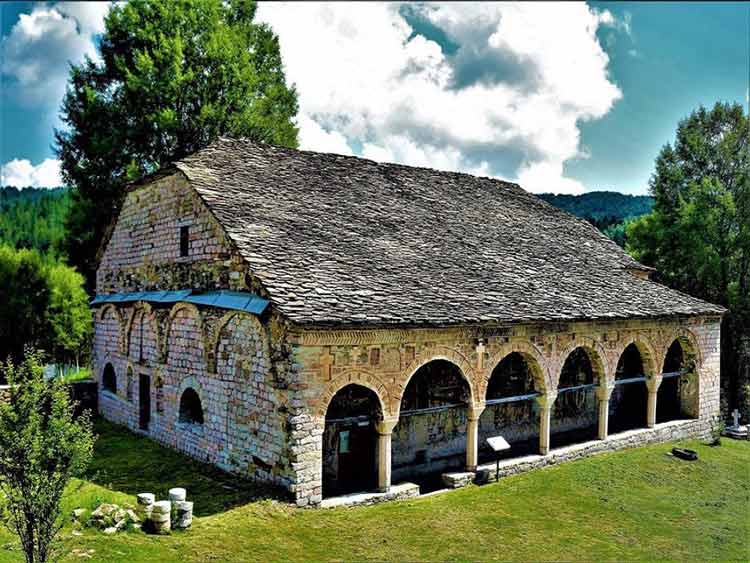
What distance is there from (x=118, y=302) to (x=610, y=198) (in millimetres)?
50458

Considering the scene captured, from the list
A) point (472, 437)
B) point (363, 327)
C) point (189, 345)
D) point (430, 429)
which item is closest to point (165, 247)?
point (189, 345)

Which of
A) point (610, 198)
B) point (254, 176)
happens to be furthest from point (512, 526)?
point (610, 198)

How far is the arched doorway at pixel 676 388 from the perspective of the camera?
60.1ft

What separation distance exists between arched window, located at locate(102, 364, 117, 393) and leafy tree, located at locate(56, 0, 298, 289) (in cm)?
714

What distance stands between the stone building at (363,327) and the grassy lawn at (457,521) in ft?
2.31

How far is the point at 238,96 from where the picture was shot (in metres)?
24.1

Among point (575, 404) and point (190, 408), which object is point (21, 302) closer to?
point (190, 408)

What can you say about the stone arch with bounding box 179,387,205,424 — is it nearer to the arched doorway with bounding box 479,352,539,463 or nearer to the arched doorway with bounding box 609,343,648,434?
the arched doorway with bounding box 479,352,539,463

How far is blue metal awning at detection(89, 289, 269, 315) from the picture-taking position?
11.0m

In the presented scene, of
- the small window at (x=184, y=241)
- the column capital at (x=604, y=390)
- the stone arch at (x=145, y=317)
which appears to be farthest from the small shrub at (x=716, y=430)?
the stone arch at (x=145, y=317)

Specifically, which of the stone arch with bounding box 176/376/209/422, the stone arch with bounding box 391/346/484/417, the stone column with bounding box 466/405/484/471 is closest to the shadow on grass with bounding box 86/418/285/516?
the stone arch with bounding box 176/376/209/422

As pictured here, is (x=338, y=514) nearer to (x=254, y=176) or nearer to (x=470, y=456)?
(x=470, y=456)

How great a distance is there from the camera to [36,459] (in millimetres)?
6973

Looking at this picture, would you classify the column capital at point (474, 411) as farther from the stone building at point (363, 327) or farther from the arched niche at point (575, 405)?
the arched niche at point (575, 405)
